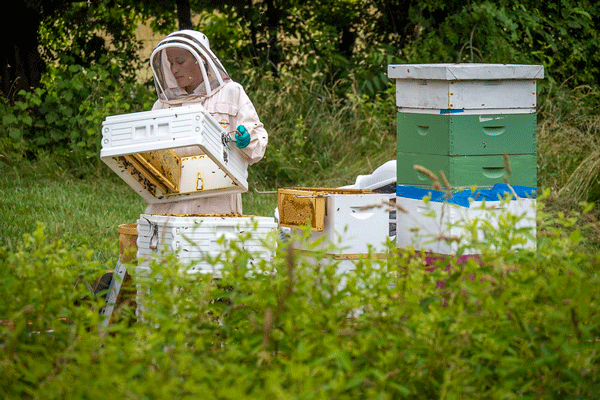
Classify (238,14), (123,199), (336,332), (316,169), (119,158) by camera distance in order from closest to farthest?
(336,332) < (119,158) < (123,199) < (316,169) < (238,14)

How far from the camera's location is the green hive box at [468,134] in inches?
134

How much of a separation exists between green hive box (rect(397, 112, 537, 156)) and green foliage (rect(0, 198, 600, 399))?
4.24 ft

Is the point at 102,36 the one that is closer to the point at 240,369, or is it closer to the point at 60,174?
the point at 60,174

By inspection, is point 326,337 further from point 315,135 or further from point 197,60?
point 315,135

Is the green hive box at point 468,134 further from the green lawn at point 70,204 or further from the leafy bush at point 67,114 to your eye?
the leafy bush at point 67,114

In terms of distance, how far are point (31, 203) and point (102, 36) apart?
3.95 m

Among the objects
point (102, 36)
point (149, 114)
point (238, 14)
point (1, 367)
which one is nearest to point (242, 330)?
point (1, 367)

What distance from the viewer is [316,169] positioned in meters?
7.78

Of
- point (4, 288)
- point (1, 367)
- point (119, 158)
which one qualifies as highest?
point (119, 158)

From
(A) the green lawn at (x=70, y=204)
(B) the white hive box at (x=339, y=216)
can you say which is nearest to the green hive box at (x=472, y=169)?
(B) the white hive box at (x=339, y=216)

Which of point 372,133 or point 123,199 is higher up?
point 372,133

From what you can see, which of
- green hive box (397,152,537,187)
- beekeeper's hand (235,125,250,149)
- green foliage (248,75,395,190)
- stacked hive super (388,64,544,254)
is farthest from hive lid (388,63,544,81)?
green foliage (248,75,395,190)

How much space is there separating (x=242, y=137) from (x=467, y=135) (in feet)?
3.11

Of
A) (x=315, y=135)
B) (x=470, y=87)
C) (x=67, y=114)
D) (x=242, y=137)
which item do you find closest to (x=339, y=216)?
(x=242, y=137)
